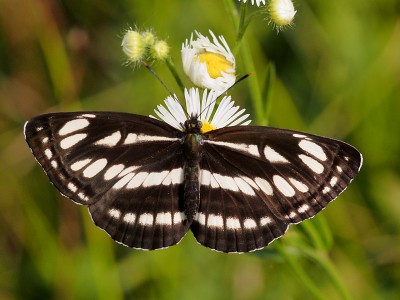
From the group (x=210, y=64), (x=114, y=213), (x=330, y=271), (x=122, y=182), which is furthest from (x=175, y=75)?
(x=330, y=271)

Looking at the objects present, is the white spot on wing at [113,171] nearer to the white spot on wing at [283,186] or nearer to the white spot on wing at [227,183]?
the white spot on wing at [227,183]

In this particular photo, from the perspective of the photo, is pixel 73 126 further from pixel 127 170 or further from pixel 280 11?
pixel 280 11

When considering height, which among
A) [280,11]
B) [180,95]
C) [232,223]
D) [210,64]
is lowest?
[232,223]

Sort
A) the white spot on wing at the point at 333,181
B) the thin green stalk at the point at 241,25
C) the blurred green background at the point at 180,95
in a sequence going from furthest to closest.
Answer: the blurred green background at the point at 180,95 < the thin green stalk at the point at 241,25 < the white spot on wing at the point at 333,181

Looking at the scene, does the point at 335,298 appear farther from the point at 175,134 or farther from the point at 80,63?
the point at 80,63

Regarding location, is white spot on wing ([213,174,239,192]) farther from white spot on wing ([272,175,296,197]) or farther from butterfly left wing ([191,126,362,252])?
white spot on wing ([272,175,296,197])

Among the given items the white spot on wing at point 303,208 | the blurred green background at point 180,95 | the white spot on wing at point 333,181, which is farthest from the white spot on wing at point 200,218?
the blurred green background at point 180,95
